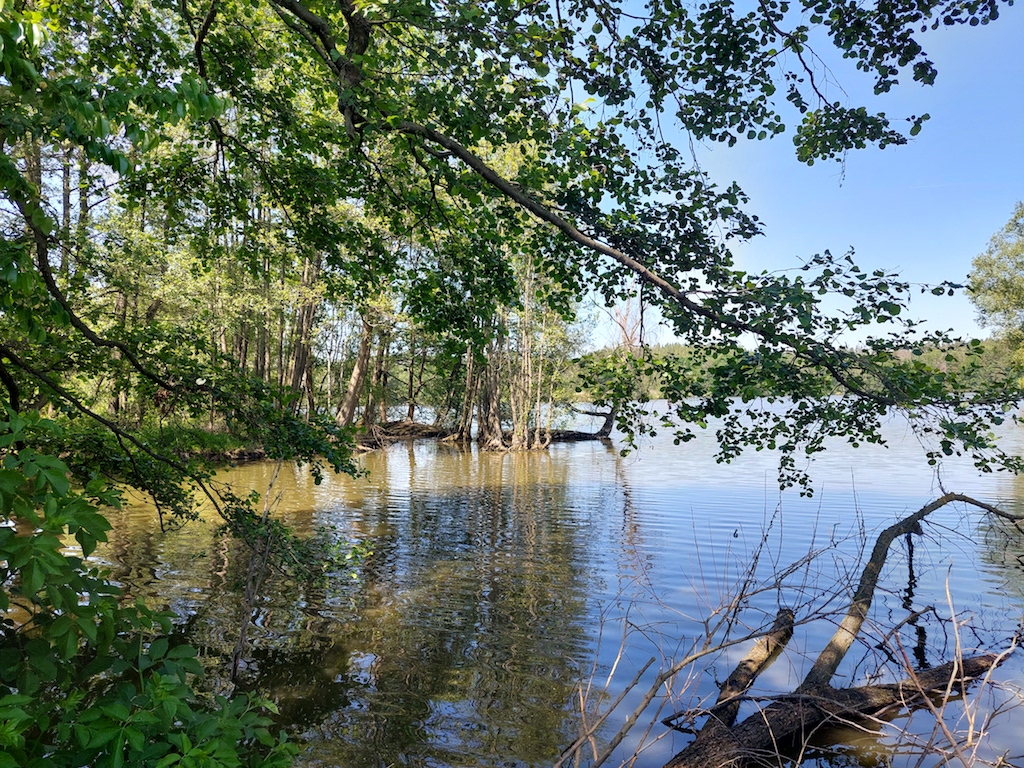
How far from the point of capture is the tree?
31.8m

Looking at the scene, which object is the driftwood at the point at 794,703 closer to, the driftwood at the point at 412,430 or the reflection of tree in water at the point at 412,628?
the reflection of tree in water at the point at 412,628

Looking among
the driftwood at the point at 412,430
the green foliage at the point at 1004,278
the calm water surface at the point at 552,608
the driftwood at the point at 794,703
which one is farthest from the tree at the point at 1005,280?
the driftwood at the point at 794,703

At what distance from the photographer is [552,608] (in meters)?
8.25

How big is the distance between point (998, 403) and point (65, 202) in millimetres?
21271

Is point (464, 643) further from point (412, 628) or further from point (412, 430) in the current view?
point (412, 430)

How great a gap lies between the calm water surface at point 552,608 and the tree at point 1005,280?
64.4ft

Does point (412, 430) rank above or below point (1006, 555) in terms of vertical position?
above

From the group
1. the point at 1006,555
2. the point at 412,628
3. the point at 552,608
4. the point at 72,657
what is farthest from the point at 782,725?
the point at 1006,555

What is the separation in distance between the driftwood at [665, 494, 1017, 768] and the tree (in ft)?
104

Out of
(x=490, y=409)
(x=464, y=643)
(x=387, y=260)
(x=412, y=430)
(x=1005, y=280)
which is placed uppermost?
(x=1005, y=280)

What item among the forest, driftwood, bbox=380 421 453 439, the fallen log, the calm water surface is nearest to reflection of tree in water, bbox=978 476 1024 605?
the calm water surface

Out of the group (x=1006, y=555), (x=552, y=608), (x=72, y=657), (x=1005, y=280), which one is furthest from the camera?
(x=1005, y=280)

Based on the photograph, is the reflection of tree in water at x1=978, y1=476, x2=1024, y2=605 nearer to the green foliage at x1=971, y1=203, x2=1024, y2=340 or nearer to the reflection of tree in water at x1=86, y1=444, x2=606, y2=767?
the reflection of tree in water at x1=86, y1=444, x2=606, y2=767

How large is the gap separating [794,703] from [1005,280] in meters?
35.2
